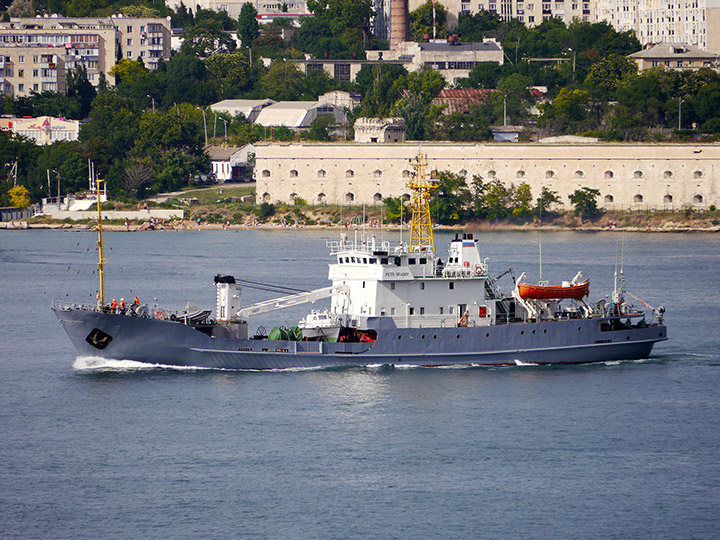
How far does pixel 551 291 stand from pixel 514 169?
204 feet

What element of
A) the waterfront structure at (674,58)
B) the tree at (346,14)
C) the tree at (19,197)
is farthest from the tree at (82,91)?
the waterfront structure at (674,58)

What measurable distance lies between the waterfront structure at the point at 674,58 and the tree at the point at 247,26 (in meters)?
45.1

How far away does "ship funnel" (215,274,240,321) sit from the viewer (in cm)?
4259

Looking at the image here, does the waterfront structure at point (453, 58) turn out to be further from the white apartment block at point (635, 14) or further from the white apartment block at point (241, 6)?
the white apartment block at point (241, 6)

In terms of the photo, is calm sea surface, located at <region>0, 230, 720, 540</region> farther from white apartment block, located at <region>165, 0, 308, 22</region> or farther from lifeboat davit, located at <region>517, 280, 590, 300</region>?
white apartment block, located at <region>165, 0, 308, 22</region>

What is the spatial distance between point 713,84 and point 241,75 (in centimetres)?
4970

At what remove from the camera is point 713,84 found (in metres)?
120

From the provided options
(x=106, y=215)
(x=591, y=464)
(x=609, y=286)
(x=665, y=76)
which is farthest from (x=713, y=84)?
(x=591, y=464)

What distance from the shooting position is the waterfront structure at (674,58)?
13738 cm

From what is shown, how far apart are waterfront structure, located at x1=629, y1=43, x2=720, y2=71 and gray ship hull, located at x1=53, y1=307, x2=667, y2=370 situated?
97175mm

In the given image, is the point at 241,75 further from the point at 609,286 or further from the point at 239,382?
the point at 239,382

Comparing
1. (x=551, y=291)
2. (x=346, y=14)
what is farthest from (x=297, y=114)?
(x=551, y=291)

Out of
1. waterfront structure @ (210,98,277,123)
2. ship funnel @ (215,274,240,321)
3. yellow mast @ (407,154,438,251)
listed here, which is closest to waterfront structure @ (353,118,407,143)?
waterfront structure @ (210,98,277,123)

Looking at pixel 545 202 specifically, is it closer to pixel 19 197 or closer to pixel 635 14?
pixel 19 197
